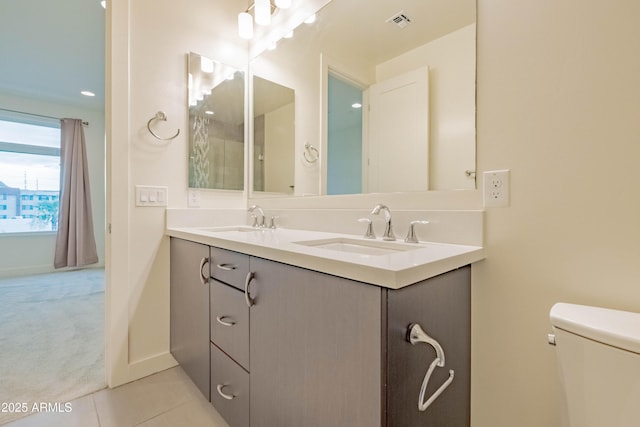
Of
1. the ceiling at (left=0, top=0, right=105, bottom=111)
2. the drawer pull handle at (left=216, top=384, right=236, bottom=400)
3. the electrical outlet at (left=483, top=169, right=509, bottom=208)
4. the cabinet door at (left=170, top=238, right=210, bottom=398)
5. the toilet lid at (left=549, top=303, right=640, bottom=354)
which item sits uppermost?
the ceiling at (left=0, top=0, right=105, bottom=111)

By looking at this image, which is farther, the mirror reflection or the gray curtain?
the gray curtain

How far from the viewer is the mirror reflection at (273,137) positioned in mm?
1874

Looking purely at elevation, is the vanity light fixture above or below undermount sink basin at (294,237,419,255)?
above

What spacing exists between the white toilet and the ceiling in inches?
126

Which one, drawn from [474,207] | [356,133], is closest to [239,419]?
[474,207]

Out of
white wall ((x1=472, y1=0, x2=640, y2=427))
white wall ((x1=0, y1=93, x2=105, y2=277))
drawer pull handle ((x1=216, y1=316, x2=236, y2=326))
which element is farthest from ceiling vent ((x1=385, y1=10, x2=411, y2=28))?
white wall ((x1=0, y1=93, x2=105, y2=277))

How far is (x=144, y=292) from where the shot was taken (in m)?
1.62

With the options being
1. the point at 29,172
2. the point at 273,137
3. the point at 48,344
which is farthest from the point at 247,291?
the point at 29,172

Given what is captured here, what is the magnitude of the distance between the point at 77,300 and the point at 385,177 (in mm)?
3286

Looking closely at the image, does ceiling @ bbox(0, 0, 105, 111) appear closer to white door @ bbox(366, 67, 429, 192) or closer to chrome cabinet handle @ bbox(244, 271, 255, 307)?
white door @ bbox(366, 67, 429, 192)

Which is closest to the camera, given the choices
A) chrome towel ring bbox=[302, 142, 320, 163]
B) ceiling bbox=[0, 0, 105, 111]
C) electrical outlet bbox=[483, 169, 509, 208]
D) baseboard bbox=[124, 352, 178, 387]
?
electrical outlet bbox=[483, 169, 509, 208]

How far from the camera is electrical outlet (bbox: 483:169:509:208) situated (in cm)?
93

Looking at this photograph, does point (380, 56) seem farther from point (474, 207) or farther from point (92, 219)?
point (92, 219)

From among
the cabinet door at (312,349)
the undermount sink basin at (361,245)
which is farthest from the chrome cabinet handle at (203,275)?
the undermount sink basin at (361,245)
